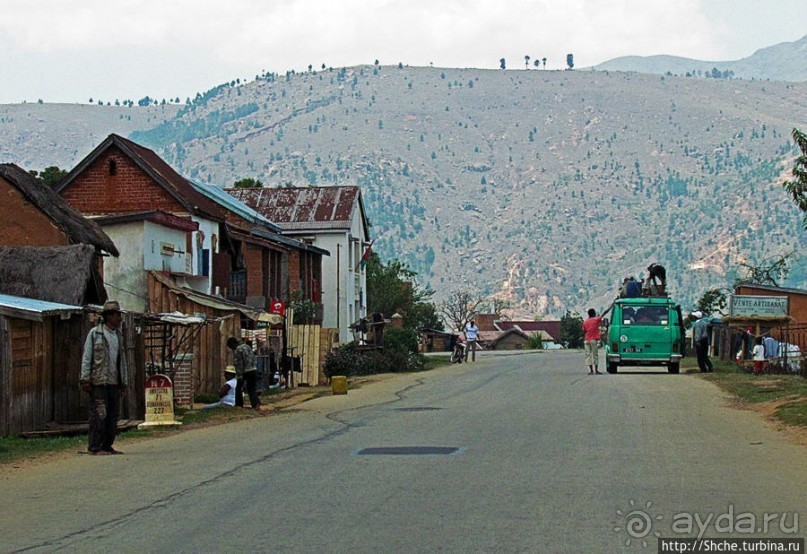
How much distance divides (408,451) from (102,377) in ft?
13.6

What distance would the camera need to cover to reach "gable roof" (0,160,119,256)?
28906 millimetres

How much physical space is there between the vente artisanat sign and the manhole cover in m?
32.7

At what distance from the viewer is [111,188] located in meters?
40.8

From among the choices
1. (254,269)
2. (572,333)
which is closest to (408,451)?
(254,269)

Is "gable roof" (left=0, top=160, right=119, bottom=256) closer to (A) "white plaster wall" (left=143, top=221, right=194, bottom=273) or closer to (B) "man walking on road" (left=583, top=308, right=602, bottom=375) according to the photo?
(A) "white plaster wall" (left=143, top=221, right=194, bottom=273)

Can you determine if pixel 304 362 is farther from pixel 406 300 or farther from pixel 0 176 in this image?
pixel 406 300

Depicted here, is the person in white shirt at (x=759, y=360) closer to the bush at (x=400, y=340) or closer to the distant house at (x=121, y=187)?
the bush at (x=400, y=340)

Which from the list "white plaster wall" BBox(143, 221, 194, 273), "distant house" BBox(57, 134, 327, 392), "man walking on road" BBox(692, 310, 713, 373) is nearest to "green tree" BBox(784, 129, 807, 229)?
"distant house" BBox(57, 134, 327, 392)

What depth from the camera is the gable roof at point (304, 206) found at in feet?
220

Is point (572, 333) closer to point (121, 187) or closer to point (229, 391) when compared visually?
point (121, 187)

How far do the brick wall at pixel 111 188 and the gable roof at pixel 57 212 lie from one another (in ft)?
31.9

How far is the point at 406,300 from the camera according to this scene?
93.6 metres

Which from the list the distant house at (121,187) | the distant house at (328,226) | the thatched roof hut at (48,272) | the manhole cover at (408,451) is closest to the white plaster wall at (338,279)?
the distant house at (328,226)

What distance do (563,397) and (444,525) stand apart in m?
16.0
